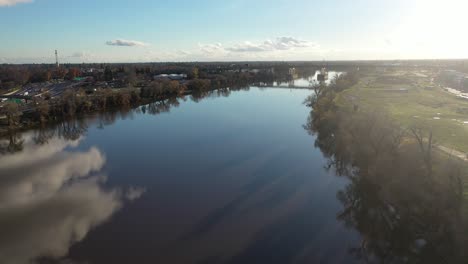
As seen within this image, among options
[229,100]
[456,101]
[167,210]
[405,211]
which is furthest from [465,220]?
[229,100]

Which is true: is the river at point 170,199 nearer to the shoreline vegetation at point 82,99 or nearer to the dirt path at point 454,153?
the shoreline vegetation at point 82,99

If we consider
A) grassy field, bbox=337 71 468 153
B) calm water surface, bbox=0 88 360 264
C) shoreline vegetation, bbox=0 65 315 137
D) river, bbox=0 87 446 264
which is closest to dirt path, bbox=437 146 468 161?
grassy field, bbox=337 71 468 153

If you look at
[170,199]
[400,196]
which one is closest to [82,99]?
[170,199]

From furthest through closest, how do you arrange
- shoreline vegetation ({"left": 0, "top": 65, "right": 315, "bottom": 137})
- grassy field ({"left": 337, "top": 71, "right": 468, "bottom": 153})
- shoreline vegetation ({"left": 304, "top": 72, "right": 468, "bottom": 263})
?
shoreline vegetation ({"left": 0, "top": 65, "right": 315, "bottom": 137}) < grassy field ({"left": 337, "top": 71, "right": 468, "bottom": 153}) < shoreline vegetation ({"left": 304, "top": 72, "right": 468, "bottom": 263})

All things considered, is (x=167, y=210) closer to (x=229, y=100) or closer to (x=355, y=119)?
(x=355, y=119)

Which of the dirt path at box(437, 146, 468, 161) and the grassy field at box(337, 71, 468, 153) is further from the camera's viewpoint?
the grassy field at box(337, 71, 468, 153)

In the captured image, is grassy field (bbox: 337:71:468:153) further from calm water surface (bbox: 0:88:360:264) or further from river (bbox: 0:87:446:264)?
calm water surface (bbox: 0:88:360:264)
